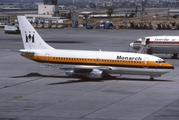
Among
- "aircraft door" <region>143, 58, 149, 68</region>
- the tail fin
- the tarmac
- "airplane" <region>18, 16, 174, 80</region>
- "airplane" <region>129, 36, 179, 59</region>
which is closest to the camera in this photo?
the tarmac

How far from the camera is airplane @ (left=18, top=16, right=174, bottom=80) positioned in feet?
217

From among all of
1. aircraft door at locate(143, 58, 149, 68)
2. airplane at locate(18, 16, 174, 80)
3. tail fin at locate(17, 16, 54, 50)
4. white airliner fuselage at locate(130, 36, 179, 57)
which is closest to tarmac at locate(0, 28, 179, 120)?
airplane at locate(18, 16, 174, 80)

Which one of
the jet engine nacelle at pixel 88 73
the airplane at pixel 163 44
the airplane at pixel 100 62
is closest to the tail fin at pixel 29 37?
the airplane at pixel 100 62

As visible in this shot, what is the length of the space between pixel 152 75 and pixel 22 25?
19.4 meters

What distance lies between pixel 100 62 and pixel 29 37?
11423 millimetres

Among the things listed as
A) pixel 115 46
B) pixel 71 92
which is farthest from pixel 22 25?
pixel 115 46

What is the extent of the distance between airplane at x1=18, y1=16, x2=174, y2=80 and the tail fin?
28.3 inches

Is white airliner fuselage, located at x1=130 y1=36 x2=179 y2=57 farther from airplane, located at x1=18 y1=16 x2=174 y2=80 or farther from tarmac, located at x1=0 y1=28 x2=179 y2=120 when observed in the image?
airplane, located at x1=18 y1=16 x2=174 y2=80

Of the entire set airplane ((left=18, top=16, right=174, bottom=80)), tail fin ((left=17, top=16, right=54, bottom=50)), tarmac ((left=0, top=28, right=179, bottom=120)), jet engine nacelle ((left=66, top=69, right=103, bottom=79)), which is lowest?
tarmac ((left=0, top=28, right=179, bottom=120))

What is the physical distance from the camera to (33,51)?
71.0 metres

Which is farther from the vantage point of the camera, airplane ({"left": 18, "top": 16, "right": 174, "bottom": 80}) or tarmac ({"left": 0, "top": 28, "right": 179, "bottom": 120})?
airplane ({"left": 18, "top": 16, "right": 174, "bottom": 80})

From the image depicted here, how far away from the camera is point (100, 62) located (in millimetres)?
67688

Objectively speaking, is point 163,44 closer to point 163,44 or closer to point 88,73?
point 163,44

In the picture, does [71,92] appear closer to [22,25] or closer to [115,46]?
[22,25]
